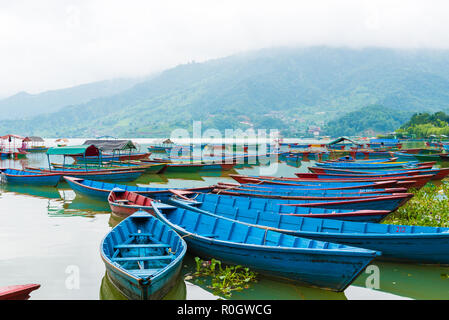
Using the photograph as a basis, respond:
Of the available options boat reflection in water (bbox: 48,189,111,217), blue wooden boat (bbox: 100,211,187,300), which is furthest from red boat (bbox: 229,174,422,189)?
blue wooden boat (bbox: 100,211,187,300)

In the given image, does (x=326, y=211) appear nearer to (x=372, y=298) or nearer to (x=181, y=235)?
Answer: (x=372, y=298)

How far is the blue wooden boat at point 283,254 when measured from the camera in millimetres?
6934

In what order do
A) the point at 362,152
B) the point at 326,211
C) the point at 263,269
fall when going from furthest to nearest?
the point at 362,152 < the point at 326,211 < the point at 263,269

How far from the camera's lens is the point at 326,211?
11492 mm

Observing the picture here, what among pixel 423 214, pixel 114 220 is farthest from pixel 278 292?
pixel 114 220

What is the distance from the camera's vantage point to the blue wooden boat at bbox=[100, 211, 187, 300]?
6464 millimetres

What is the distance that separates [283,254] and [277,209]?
4.63 m

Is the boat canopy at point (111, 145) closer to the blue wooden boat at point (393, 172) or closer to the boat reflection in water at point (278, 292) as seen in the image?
the blue wooden boat at point (393, 172)

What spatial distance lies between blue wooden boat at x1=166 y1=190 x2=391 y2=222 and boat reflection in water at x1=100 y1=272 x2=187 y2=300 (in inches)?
159

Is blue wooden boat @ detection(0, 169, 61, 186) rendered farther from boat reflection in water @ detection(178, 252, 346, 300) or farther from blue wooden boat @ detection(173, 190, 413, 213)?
boat reflection in water @ detection(178, 252, 346, 300)

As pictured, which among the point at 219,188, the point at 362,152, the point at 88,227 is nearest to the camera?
the point at 88,227

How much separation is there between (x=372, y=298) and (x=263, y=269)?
108 inches

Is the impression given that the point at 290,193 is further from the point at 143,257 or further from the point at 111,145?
the point at 111,145

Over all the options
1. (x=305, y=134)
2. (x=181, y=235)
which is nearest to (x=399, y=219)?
(x=181, y=235)
